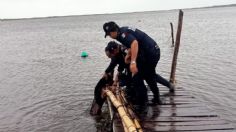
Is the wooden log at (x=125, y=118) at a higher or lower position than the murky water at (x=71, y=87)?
higher

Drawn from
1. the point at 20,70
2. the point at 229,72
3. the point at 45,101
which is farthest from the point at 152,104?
the point at 20,70

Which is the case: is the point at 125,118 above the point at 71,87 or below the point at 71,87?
above

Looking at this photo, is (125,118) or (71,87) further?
(71,87)

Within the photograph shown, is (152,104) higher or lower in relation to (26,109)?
higher

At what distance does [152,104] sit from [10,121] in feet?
17.7

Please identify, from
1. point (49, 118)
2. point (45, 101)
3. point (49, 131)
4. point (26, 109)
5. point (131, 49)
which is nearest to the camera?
point (131, 49)

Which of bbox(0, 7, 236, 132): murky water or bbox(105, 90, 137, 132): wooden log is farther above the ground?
bbox(105, 90, 137, 132): wooden log

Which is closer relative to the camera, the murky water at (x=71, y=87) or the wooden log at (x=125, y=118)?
the wooden log at (x=125, y=118)

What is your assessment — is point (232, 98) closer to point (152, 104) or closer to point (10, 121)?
point (152, 104)

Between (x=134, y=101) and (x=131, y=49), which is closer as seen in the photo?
(x=131, y=49)

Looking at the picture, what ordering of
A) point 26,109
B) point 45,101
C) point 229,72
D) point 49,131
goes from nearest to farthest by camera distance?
1. point 49,131
2. point 26,109
3. point 45,101
4. point 229,72

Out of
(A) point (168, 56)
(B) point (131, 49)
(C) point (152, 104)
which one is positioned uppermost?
(B) point (131, 49)

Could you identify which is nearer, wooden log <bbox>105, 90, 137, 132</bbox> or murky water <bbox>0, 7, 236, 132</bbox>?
wooden log <bbox>105, 90, 137, 132</bbox>

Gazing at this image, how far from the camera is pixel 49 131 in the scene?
947 centimetres
